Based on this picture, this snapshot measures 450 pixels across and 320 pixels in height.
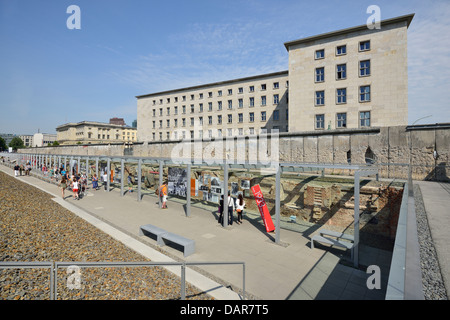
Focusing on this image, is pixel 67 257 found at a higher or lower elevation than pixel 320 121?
lower

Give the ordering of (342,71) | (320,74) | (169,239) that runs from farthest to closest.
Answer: (320,74), (342,71), (169,239)

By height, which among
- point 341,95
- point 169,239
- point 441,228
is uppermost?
point 341,95

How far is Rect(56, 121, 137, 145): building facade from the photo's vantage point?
9075cm

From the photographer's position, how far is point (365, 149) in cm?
1459

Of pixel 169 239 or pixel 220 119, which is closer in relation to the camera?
pixel 169 239

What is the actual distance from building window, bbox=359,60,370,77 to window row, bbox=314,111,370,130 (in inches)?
161

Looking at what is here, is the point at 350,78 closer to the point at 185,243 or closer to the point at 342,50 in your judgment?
the point at 342,50

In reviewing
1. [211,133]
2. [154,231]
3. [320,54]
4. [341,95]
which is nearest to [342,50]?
[320,54]

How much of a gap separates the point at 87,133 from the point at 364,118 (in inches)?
3732

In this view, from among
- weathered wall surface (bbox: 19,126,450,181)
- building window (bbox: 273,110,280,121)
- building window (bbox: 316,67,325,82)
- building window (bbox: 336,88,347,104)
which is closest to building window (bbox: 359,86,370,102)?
building window (bbox: 336,88,347,104)

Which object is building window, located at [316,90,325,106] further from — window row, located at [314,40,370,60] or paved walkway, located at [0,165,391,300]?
paved walkway, located at [0,165,391,300]

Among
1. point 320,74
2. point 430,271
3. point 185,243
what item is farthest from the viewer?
point 320,74
